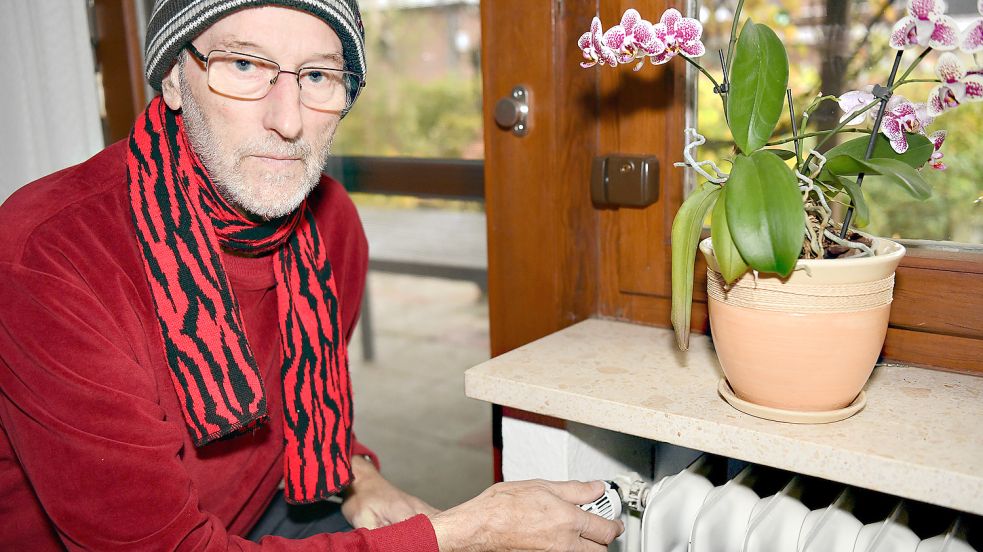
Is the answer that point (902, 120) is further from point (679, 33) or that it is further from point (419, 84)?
point (419, 84)

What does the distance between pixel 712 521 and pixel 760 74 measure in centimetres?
54

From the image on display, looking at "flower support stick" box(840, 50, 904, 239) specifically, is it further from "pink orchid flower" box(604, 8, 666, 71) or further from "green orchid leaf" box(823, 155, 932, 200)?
"pink orchid flower" box(604, 8, 666, 71)

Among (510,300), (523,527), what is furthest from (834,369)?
(510,300)

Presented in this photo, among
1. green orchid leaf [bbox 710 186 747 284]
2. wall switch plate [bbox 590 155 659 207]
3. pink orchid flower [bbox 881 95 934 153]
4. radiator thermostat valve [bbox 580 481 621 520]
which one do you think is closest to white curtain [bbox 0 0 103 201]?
wall switch plate [bbox 590 155 659 207]

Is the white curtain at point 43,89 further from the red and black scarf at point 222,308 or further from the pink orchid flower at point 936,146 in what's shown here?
the pink orchid flower at point 936,146

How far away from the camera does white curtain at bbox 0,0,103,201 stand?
1767mm

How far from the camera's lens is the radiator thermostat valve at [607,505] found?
43.5 inches

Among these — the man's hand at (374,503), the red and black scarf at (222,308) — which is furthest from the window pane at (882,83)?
the man's hand at (374,503)

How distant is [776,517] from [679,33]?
0.59 metres

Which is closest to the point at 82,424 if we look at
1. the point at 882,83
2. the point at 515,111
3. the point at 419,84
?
the point at 515,111

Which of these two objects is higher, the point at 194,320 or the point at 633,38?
the point at 633,38

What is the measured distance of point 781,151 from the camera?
1.02m

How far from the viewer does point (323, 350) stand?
1.32m

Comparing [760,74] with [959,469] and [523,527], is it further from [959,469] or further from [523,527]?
[523,527]
